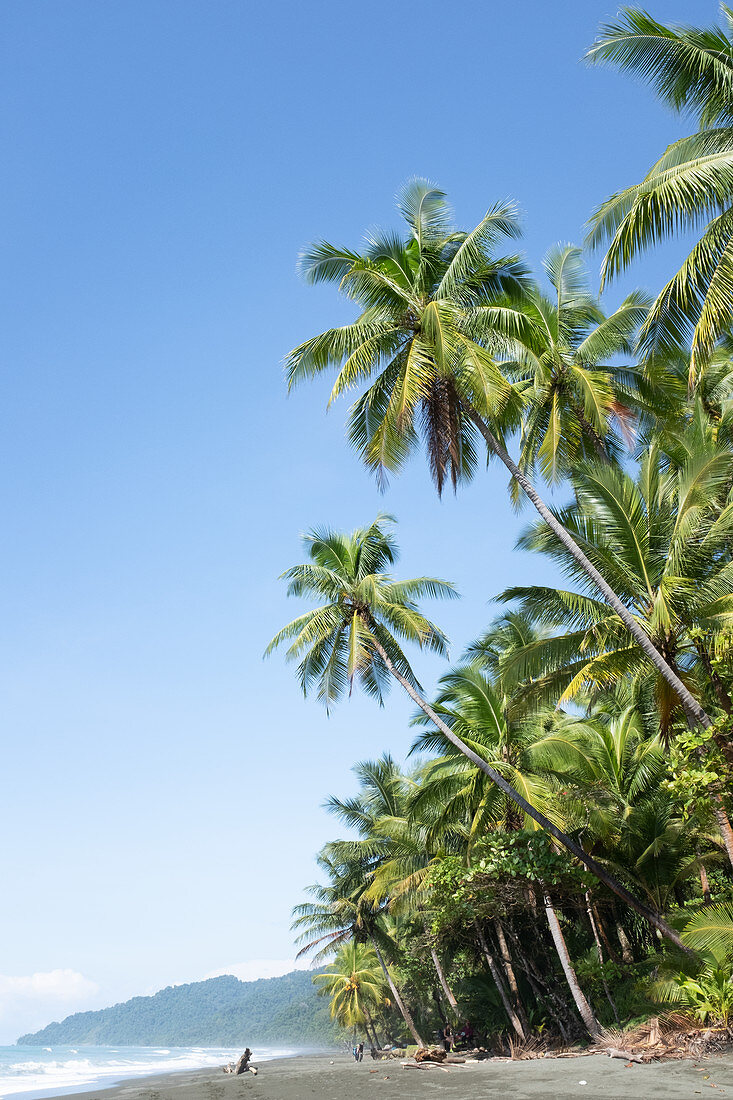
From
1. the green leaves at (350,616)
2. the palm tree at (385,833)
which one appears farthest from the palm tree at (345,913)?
the green leaves at (350,616)

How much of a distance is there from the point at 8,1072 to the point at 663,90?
8752 cm

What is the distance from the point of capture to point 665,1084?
31.8ft

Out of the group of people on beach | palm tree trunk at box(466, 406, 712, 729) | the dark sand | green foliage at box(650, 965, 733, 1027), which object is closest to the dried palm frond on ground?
green foliage at box(650, 965, 733, 1027)

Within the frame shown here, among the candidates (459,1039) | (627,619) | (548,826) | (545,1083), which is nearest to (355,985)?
(459,1039)

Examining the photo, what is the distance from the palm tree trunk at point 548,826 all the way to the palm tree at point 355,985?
28.1 meters

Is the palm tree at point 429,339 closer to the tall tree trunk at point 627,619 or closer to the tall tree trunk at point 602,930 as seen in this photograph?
the tall tree trunk at point 627,619

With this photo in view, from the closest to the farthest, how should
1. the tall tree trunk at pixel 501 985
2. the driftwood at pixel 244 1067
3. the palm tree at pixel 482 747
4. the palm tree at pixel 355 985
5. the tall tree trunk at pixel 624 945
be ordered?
the palm tree at pixel 482 747 < the tall tree trunk at pixel 501 985 < the tall tree trunk at pixel 624 945 < the driftwood at pixel 244 1067 < the palm tree at pixel 355 985

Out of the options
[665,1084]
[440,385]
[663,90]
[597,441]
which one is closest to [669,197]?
[663,90]

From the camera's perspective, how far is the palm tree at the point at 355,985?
132ft

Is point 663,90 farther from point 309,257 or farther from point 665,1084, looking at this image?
point 665,1084

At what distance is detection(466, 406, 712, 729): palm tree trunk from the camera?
36.8 ft

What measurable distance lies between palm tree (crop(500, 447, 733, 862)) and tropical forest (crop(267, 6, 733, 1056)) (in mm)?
49

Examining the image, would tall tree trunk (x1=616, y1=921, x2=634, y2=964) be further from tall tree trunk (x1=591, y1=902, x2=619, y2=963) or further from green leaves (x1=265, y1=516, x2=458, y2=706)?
green leaves (x1=265, y1=516, x2=458, y2=706)

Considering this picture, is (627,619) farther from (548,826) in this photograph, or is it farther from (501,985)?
(501,985)
